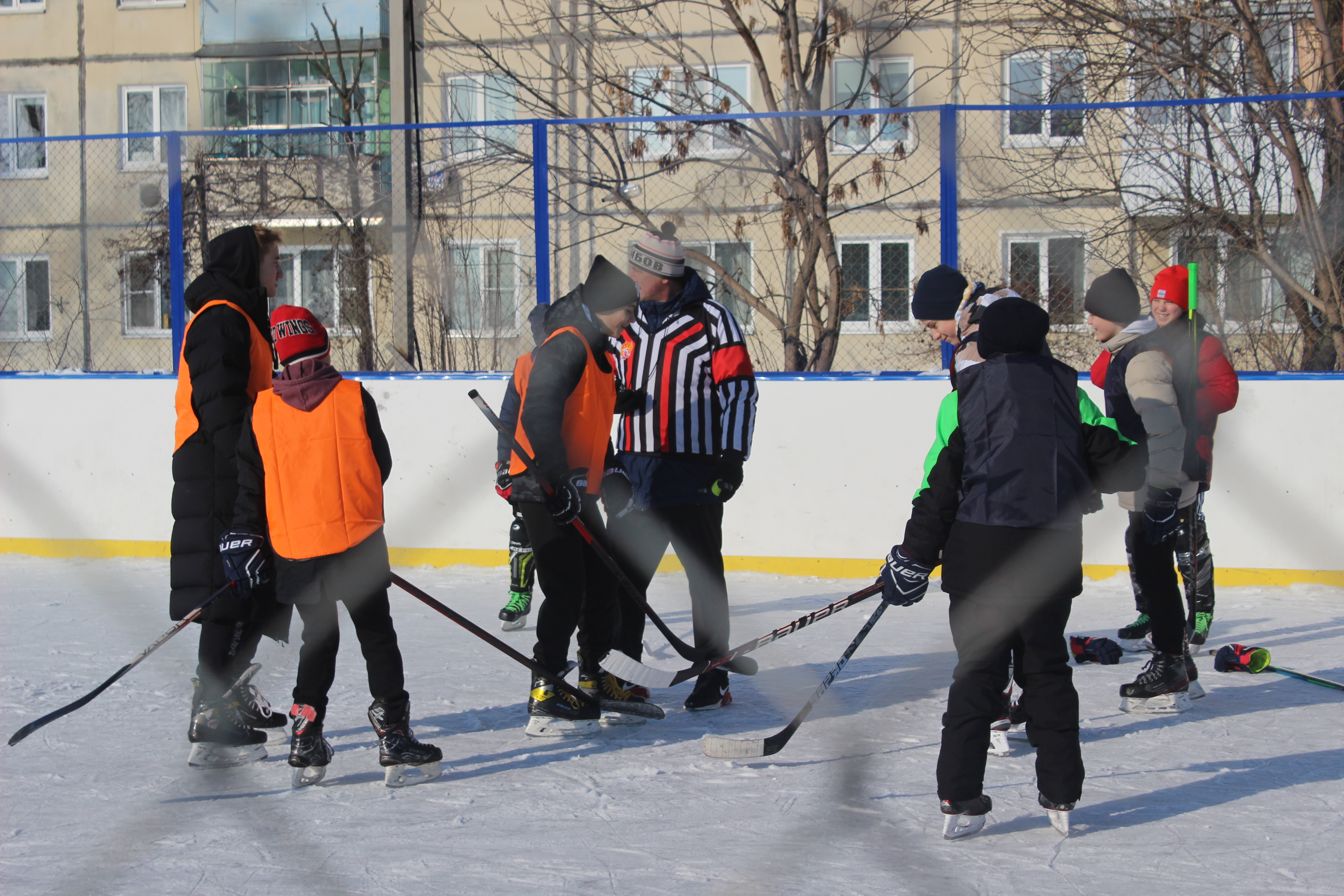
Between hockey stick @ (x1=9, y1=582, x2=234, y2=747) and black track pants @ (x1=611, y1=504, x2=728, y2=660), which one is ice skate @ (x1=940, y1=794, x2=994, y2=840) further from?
hockey stick @ (x1=9, y1=582, x2=234, y2=747)

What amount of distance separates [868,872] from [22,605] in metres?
4.08

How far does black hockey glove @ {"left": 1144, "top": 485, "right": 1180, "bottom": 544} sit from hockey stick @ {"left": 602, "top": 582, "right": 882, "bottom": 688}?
0.78 m

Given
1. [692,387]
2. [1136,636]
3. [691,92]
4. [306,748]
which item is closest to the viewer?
[306,748]

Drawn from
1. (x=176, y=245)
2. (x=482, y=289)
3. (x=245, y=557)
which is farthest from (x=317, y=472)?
(x=176, y=245)

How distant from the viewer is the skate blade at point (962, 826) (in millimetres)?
2521

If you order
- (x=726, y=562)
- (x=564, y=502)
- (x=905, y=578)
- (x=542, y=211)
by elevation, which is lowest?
(x=726, y=562)

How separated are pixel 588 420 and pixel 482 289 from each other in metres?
2.92

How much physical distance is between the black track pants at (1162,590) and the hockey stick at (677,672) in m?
0.75

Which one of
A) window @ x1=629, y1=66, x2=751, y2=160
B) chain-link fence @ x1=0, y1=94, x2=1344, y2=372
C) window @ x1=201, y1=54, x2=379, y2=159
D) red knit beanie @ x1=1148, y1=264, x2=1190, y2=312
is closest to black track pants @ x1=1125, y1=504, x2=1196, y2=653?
red knit beanie @ x1=1148, y1=264, x2=1190, y2=312

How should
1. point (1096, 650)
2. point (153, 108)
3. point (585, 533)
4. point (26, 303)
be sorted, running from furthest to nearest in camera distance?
point (153, 108) < point (26, 303) < point (1096, 650) < point (585, 533)

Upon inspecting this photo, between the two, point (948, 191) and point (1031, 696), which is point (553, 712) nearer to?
point (1031, 696)

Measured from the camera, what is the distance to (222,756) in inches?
121

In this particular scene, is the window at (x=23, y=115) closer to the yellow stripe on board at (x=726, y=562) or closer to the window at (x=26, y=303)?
the window at (x=26, y=303)

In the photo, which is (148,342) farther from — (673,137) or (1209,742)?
(1209,742)
